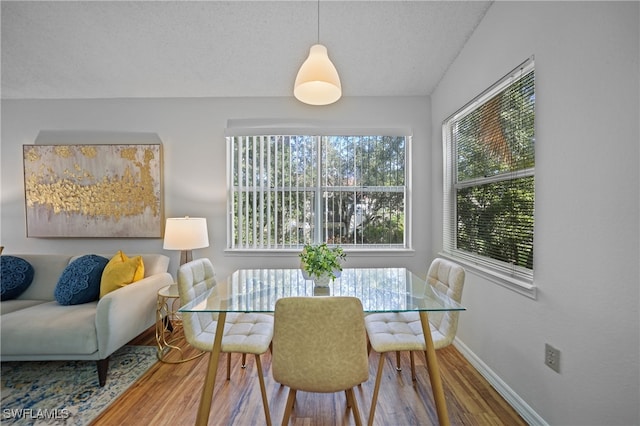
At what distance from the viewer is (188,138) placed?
2.96m

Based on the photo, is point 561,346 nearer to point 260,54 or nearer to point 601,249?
point 601,249

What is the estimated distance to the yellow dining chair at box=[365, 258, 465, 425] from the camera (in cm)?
150

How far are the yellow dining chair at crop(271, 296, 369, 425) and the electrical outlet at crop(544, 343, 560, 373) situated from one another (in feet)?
3.29

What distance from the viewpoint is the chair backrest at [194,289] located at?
158 cm

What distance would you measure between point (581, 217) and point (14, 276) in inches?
160

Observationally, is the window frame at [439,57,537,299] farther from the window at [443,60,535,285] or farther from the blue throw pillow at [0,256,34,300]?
the blue throw pillow at [0,256,34,300]

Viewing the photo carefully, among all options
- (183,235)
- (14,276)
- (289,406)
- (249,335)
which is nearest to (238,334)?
(249,335)

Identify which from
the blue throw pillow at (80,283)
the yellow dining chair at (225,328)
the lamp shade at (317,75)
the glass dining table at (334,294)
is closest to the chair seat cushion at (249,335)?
the yellow dining chair at (225,328)

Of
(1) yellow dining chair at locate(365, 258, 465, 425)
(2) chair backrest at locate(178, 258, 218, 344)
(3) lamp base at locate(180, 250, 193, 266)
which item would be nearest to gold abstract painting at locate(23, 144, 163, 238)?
(3) lamp base at locate(180, 250, 193, 266)

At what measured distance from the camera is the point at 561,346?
1.32 metres

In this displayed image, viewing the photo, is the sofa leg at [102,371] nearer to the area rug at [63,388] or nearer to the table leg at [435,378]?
the area rug at [63,388]

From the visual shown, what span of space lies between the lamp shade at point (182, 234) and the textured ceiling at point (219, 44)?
4.65 ft

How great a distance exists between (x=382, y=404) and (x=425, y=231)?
5.86ft

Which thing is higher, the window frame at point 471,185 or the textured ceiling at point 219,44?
the textured ceiling at point 219,44
